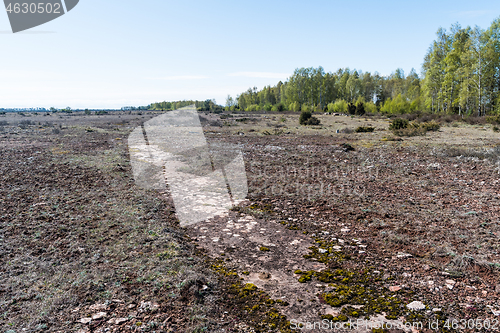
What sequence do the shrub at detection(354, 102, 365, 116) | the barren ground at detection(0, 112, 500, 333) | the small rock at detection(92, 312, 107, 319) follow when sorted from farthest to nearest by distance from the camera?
the shrub at detection(354, 102, 365, 116) → the barren ground at detection(0, 112, 500, 333) → the small rock at detection(92, 312, 107, 319)

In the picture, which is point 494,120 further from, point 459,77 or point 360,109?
point 360,109

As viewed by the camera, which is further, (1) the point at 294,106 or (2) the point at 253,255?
(1) the point at 294,106

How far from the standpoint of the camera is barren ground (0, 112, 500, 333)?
10.4 feet

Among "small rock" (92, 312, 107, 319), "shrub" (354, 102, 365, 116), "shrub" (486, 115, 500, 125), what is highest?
"small rock" (92, 312, 107, 319)

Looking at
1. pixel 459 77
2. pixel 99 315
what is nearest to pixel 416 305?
pixel 99 315

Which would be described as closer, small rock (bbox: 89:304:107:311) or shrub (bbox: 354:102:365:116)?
small rock (bbox: 89:304:107:311)

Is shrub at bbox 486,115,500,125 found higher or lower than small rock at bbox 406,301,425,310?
lower

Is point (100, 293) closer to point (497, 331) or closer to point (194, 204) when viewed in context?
point (194, 204)

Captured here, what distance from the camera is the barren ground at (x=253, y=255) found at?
10.4ft

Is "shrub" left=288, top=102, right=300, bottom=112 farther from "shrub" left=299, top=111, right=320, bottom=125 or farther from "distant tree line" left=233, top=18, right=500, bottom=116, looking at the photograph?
"shrub" left=299, top=111, right=320, bottom=125

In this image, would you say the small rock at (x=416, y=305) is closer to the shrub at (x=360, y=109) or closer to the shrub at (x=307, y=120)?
the shrub at (x=307, y=120)

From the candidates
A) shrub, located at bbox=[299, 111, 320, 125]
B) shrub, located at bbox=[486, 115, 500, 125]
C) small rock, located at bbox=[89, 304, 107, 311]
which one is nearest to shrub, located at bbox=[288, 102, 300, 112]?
shrub, located at bbox=[299, 111, 320, 125]

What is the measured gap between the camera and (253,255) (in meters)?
4.64

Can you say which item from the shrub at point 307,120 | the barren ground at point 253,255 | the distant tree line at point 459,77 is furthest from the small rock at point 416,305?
the distant tree line at point 459,77
